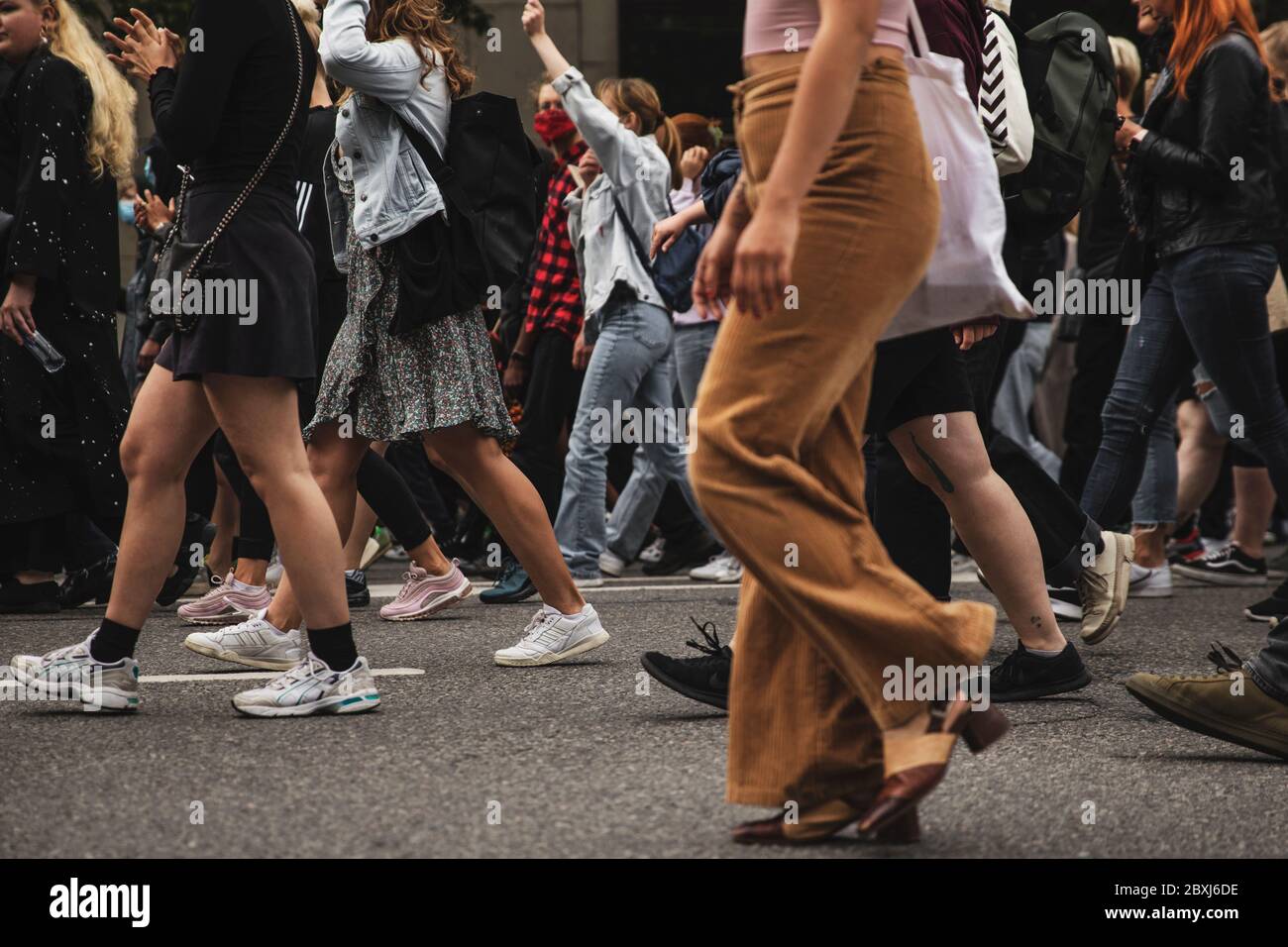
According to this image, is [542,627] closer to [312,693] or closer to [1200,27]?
[312,693]

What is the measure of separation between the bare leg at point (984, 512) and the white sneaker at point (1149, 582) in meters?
2.84

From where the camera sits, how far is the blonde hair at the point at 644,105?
745cm

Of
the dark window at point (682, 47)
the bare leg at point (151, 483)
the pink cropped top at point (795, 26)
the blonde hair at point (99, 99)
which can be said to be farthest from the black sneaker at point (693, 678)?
the dark window at point (682, 47)

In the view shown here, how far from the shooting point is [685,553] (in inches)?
340

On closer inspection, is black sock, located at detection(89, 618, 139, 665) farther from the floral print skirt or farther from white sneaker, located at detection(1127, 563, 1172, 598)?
white sneaker, located at detection(1127, 563, 1172, 598)

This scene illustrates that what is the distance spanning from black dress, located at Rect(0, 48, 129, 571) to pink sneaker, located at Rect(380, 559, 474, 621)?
1.16 m

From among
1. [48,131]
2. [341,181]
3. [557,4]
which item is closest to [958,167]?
[341,181]

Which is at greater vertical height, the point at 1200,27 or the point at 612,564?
the point at 1200,27

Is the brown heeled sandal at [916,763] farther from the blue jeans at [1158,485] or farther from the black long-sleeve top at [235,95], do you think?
the blue jeans at [1158,485]

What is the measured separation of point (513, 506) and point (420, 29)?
145 centimetres

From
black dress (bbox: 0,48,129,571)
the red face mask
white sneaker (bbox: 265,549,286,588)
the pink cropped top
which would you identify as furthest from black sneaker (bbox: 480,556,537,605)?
the pink cropped top

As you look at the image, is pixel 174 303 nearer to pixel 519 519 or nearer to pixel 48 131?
pixel 519 519

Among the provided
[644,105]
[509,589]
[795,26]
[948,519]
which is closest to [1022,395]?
[644,105]

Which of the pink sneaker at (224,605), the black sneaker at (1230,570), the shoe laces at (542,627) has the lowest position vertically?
the black sneaker at (1230,570)
